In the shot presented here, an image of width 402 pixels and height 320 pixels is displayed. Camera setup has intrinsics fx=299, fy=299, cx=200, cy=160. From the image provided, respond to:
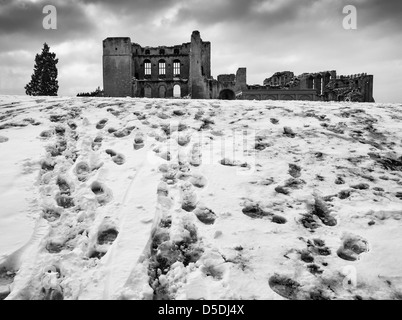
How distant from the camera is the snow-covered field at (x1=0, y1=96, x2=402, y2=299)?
84.4 inches

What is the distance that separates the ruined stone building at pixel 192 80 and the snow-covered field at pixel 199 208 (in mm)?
29024

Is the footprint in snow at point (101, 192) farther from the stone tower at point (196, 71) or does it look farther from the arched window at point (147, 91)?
the arched window at point (147, 91)

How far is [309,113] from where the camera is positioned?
5.27 m

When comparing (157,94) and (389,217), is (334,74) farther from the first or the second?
(389,217)

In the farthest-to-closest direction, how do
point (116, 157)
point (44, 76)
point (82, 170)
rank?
point (44, 76), point (116, 157), point (82, 170)

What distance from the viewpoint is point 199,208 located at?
2.88m

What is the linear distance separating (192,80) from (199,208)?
3314 cm

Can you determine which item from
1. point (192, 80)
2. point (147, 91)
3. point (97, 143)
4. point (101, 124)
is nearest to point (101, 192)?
point (97, 143)

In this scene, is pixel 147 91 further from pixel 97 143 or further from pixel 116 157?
pixel 116 157

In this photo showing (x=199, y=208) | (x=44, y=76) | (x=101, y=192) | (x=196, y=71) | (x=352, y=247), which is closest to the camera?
(x=352, y=247)

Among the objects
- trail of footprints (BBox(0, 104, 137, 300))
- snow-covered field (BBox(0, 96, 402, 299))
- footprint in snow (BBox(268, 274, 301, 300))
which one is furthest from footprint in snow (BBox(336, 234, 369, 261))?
trail of footprints (BBox(0, 104, 137, 300))

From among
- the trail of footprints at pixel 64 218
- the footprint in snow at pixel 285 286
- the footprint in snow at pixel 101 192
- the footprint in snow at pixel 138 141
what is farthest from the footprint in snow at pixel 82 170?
the footprint in snow at pixel 285 286

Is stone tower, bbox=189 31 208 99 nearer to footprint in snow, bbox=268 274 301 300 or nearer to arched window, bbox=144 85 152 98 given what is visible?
arched window, bbox=144 85 152 98

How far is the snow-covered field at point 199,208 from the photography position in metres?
2.14
